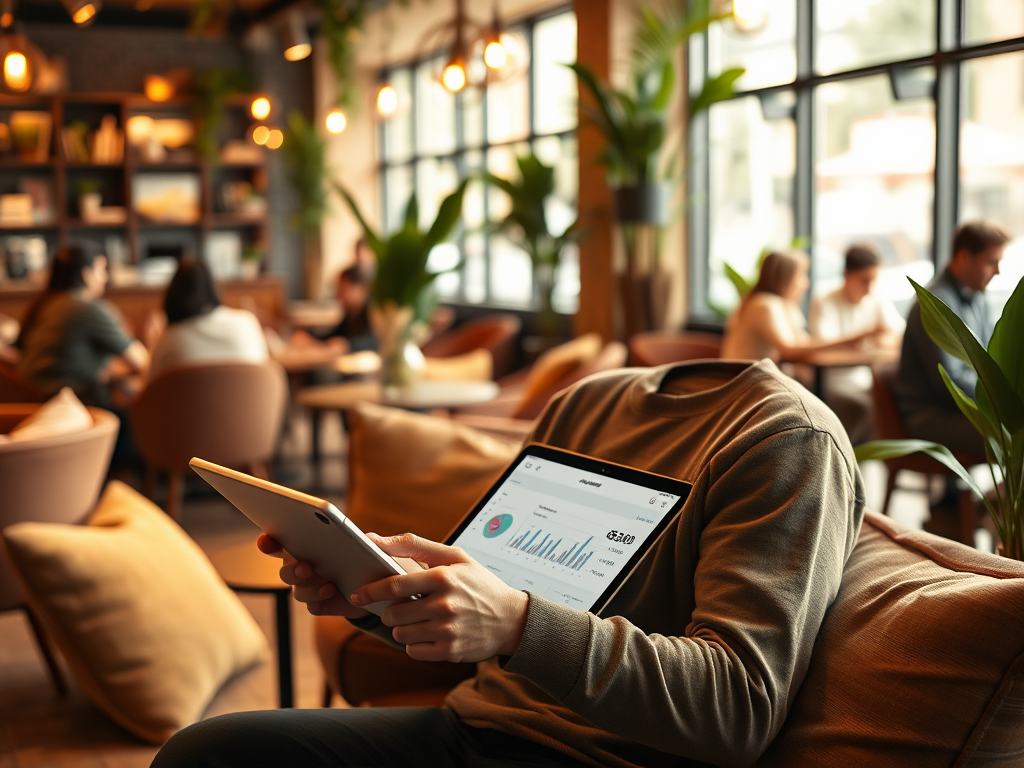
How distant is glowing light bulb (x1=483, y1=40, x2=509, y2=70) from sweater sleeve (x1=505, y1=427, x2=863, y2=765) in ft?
12.8

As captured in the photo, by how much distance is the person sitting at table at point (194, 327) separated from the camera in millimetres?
4586

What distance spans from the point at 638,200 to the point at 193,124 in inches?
222

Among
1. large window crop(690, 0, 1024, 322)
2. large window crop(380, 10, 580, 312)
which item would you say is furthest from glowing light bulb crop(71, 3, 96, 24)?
large window crop(690, 0, 1024, 322)

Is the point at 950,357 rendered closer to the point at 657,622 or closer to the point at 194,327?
the point at 657,622

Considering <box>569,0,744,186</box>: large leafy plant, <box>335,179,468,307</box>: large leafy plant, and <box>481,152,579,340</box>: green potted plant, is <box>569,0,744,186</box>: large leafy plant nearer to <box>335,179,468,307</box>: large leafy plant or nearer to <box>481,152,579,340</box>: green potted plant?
<box>481,152,579,340</box>: green potted plant

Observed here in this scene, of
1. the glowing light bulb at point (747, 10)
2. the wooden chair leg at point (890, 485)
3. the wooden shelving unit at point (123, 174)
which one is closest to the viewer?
the wooden chair leg at point (890, 485)

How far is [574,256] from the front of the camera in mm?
8031

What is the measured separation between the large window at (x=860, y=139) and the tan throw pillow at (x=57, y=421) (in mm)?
3423

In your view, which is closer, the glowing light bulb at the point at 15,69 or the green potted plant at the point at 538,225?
the glowing light bulb at the point at 15,69

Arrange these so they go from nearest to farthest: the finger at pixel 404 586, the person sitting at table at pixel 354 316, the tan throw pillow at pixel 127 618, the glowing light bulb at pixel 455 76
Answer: the finger at pixel 404 586
the tan throw pillow at pixel 127 618
the glowing light bulb at pixel 455 76
the person sitting at table at pixel 354 316

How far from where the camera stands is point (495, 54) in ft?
15.9

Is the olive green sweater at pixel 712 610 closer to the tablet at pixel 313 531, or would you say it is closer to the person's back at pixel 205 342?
the tablet at pixel 313 531

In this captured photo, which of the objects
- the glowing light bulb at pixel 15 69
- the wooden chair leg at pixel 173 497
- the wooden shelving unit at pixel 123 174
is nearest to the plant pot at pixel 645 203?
the wooden chair leg at pixel 173 497

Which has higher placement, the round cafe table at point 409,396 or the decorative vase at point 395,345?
the decorative vase at point 395,345
